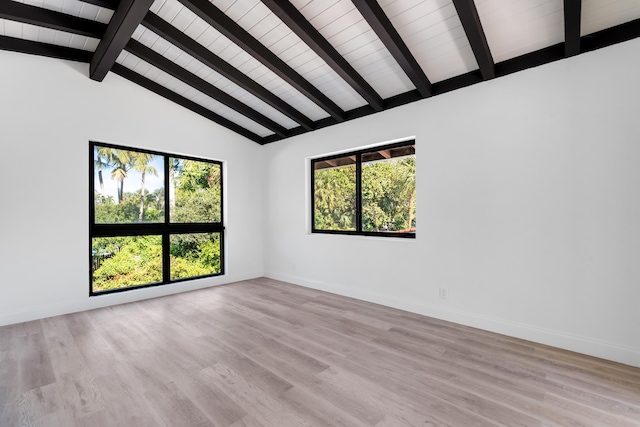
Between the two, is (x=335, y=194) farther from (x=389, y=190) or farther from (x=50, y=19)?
(x=50, y=19)

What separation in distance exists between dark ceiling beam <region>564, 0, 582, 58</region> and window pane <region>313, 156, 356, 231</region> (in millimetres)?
2536

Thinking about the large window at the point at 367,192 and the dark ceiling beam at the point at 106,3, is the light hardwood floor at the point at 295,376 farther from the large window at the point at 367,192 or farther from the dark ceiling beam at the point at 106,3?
the dark ceiling beam at the point at 106,3

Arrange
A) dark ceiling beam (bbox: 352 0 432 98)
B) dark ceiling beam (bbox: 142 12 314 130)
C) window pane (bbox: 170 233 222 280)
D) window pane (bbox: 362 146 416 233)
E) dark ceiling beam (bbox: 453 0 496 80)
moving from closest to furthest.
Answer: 1. dark ceiling beam (bbox: 453 0 496 80)
2. dark ceiling beam (bbox: 352 0 432 98)
3. dark ceiling beam (bbox: 142 12 314 130)
4. window pane (bbox: 362 146 416 233)
5. window pane (bbox: 170 233 222 280)

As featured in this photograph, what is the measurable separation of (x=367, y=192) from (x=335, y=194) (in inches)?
23.3

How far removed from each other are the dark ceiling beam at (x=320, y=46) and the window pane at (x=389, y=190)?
725mm

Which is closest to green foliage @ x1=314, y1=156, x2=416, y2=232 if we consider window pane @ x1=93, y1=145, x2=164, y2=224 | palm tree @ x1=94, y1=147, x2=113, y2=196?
window pane @ x1=93, y1=145, x2=164, y2=224

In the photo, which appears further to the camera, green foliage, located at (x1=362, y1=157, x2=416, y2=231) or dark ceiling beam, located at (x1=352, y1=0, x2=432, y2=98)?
green foliage, located at (x1=362, y1=157, x2=416, y2=231)

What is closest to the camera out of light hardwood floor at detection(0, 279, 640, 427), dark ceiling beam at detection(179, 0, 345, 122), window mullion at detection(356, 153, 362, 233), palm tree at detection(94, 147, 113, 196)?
light hardwood floor at detection(0, 279, 640, 427)

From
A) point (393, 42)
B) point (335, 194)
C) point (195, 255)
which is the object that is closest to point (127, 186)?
point (195, 255)

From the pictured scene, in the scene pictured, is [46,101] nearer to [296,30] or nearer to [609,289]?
[296,30]

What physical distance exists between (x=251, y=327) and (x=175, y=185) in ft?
8.63

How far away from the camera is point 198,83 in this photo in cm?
393

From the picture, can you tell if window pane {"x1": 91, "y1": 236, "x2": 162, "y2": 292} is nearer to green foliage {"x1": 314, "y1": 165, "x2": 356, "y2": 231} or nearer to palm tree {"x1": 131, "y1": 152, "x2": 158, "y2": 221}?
palm tree {"x1": 131, "y1": 152, "x2": 158, "y2": 221}

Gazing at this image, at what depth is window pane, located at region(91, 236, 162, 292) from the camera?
3.87 metres
